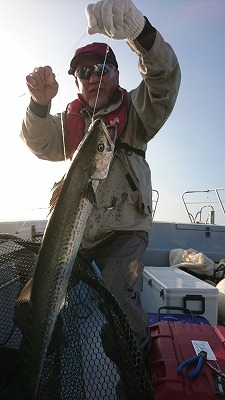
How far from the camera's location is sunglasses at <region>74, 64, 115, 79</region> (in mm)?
3494

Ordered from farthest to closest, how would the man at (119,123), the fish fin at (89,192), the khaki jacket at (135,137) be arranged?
1. the khaki jacket at (135,137)
2. the man at (119,123)
3. the fish fin at (89,192)

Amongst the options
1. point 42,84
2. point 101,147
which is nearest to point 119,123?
point 42,84

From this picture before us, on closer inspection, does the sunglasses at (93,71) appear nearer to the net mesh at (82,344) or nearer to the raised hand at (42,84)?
the raised hand at (42,84)

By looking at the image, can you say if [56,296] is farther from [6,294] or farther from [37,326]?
[6,294]

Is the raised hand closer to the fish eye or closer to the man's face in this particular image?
the man's face

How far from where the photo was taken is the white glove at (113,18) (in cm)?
248

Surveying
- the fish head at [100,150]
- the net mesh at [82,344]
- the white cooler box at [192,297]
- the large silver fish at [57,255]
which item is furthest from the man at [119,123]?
the white cooler box at [192,297]

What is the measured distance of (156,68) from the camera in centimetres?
288

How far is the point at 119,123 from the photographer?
3.44m

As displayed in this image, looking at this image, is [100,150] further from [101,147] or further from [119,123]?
[119,123]

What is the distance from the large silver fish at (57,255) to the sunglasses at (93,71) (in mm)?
1623

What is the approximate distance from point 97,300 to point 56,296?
47cm

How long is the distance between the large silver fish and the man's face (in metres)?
1.66

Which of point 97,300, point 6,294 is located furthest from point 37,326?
point 6,294
